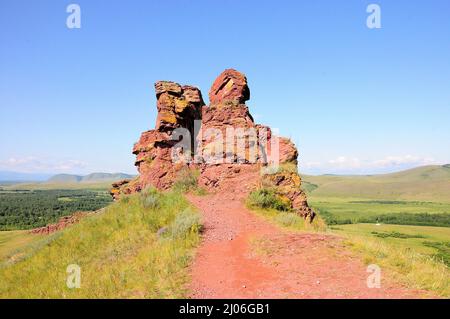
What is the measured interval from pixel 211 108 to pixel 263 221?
1135 centimetres

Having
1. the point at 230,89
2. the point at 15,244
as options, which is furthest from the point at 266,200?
the point at 15,244

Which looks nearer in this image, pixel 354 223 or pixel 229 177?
pixel 229 177

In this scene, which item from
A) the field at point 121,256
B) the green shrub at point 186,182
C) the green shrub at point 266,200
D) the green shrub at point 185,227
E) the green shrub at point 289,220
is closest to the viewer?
the field at point 121,256

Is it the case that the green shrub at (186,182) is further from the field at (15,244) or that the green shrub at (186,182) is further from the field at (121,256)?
the field at (15,244)

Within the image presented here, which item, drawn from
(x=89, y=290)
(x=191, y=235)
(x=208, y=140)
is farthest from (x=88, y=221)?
(x=208, y=140)

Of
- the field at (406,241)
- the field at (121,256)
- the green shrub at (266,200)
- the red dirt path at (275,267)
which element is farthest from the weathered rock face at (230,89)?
the red dirt path at (275,267)

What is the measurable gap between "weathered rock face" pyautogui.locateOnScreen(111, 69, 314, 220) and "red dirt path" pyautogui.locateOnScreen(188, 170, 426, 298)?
6.52 m

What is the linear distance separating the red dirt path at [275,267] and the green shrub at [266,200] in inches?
122

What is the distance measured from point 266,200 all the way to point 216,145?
655 centimetres

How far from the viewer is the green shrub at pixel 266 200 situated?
1731cm

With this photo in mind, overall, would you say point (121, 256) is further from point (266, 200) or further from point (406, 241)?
point (406, 241)

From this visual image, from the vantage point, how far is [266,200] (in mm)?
17375
